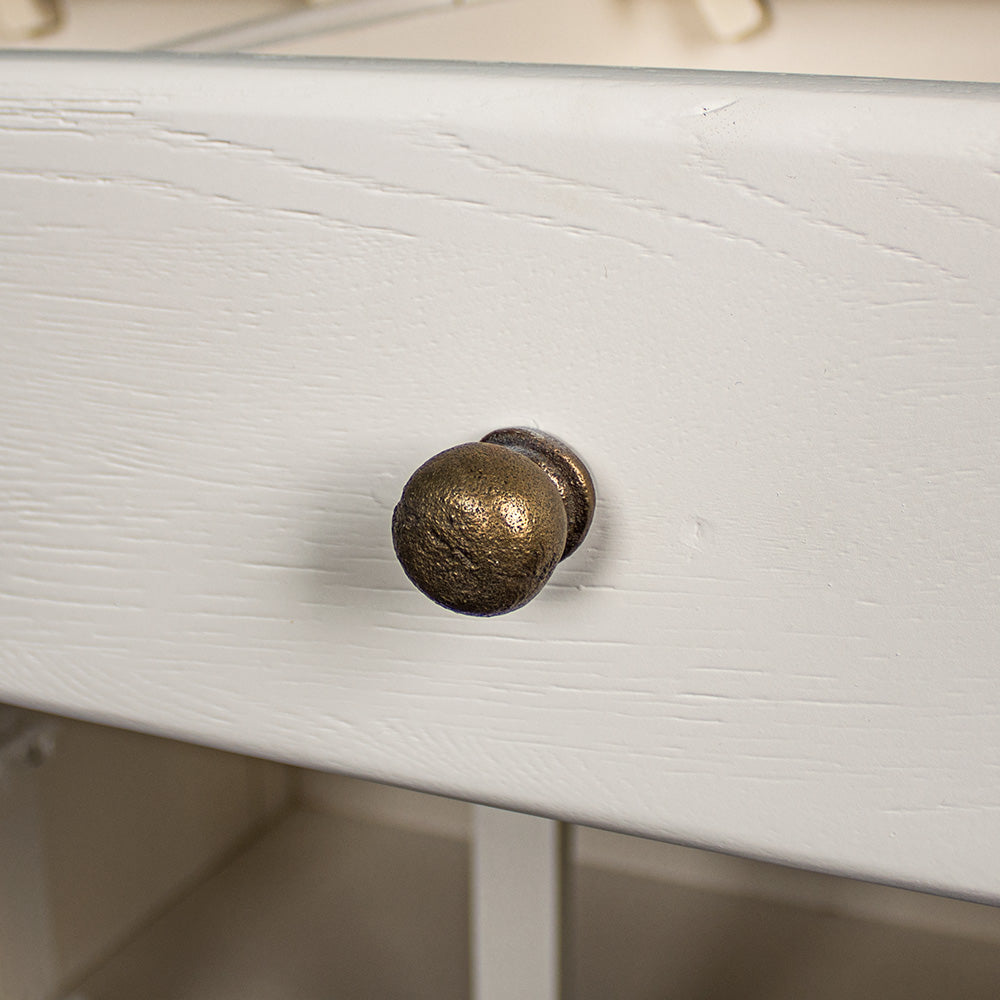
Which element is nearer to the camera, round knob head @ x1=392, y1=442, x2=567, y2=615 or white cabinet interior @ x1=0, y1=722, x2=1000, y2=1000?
round knob head @ x1=392, y1=442, x2=567, y2=615

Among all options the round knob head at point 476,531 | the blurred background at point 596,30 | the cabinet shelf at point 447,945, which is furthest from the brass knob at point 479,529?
the cabinet shelf at point 447,945

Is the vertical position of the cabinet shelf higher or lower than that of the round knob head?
lower

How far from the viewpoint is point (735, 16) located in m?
0.43

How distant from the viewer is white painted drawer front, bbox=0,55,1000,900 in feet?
0.55

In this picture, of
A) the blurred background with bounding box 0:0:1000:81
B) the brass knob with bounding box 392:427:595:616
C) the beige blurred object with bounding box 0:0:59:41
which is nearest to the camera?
the brass knob with bounding box 392:427:595:616

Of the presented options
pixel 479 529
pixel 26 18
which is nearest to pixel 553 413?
pixel 479 529

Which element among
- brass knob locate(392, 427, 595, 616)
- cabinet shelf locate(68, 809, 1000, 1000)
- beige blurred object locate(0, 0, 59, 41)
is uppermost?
beige blurred object locate(0, 0, 59, 41)

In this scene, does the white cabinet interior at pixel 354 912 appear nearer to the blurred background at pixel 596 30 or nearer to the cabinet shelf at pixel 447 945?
the cabinet shelf at pixel 447 945

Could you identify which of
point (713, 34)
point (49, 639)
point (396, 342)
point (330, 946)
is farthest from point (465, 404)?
point (330, 946)

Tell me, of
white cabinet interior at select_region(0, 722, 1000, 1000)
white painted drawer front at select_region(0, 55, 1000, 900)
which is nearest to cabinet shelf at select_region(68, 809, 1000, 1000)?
white cabinet interior at select_region(0, 722, 1000, 1000)

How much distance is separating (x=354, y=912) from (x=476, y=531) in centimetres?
59

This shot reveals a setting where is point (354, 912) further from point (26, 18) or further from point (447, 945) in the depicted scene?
point (26, 18)

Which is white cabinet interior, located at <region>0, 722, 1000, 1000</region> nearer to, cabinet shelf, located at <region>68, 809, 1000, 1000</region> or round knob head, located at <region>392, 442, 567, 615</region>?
cabinet shelf, located at <region>68, 809, 1000, 1000</region>

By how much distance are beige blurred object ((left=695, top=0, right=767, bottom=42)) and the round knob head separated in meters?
0.35
